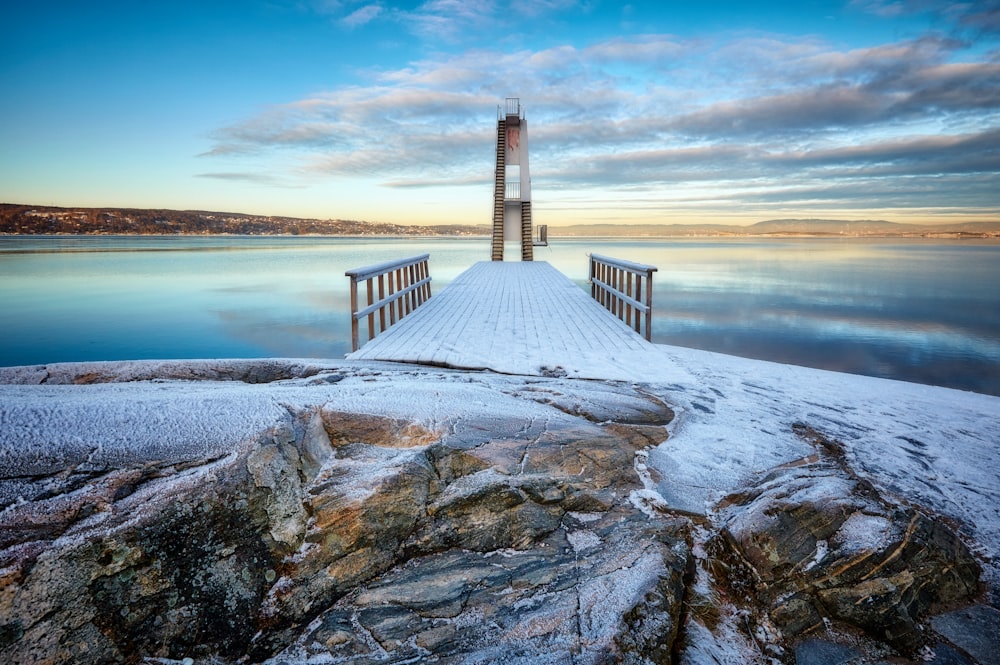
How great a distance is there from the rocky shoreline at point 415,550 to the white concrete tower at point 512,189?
72.0 feet

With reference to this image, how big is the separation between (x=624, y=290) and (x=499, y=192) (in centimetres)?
1344

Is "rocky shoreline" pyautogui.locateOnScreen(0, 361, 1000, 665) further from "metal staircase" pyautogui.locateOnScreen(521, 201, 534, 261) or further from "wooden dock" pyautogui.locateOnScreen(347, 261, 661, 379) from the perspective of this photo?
"metal staircase" pyautogui.locateOnScreen(521, 201, 534, 261)

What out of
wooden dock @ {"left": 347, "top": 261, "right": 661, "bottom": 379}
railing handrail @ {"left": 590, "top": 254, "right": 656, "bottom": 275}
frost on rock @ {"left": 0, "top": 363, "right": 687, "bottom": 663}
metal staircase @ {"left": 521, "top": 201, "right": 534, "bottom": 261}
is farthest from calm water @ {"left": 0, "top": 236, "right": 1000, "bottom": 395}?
frost on rock @ {"left": 0, "top": 363, "right": 687, "bottom": 663}

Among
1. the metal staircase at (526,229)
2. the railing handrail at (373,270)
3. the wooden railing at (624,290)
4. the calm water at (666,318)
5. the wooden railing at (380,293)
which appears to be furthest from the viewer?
the metal staircase at (526,229)

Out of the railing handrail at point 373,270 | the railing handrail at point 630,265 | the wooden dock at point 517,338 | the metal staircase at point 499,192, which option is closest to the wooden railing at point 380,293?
the railing handrail at point 373,270

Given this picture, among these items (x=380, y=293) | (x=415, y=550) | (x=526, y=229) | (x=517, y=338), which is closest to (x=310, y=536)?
(x=415, y=550)

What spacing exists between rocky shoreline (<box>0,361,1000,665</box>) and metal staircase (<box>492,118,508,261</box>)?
22.0 m

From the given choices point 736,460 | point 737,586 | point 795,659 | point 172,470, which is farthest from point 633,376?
point 172,470

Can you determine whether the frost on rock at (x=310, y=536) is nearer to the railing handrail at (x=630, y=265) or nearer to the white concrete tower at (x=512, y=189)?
the railing handrail at (x=630, y=265)

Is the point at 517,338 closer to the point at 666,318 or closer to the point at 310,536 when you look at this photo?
the point at 310,536

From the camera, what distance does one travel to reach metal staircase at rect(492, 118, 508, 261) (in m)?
24.9

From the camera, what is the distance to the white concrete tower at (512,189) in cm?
2497

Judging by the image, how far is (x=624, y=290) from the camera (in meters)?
13.2

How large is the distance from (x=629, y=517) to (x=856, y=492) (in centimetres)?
128
